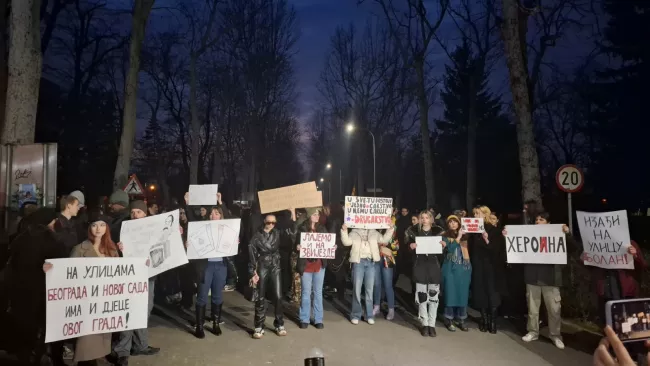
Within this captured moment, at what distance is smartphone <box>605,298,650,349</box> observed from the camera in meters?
2.85

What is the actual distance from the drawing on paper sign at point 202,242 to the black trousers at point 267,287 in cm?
88

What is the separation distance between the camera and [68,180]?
33969 millimetres

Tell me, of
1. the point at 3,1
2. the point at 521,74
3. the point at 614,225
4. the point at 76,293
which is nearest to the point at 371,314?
the point at 614,225

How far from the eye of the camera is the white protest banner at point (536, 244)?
8203 millimetres

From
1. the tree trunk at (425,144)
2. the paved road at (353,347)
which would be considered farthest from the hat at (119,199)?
the tree trunk at (425,144)

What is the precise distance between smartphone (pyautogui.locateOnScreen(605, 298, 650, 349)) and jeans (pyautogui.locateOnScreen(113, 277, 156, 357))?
19.1 feet

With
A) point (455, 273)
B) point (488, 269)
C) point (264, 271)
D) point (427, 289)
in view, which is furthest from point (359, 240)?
point (488, 269)

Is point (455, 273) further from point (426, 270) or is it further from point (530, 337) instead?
point (530, 337)

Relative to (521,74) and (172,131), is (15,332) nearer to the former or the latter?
(521,74)

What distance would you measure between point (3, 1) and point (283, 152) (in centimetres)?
3841

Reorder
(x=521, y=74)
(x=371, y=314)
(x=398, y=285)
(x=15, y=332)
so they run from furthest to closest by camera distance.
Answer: (x=398, y=285)
(x=521, y=74)
(x=371, y=314)
(x=15, y=332)

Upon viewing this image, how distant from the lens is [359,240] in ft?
30.5

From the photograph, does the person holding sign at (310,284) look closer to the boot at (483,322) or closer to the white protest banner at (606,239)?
the boot at (483,322)

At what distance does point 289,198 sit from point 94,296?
434 cm
